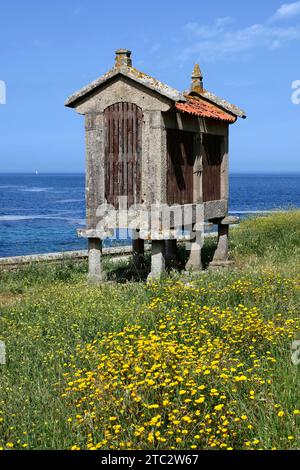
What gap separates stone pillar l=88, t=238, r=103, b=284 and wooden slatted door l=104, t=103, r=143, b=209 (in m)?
1.03

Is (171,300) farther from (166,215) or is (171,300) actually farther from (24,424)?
(24,424)

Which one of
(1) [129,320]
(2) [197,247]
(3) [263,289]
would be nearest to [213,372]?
(1) [129,320]

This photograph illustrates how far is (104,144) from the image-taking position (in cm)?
1226

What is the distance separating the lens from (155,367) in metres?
5.62

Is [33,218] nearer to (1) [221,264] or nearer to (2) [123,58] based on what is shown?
(1) [221,264]

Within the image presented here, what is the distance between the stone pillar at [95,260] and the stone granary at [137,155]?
2cm

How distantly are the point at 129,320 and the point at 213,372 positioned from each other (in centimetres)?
278

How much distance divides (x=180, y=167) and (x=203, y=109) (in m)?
1.98

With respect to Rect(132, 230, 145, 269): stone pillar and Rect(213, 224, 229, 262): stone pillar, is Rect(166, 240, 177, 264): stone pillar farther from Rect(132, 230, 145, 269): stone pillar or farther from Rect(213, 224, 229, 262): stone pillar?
Rect(213, 224, 229, 262): stone pillar

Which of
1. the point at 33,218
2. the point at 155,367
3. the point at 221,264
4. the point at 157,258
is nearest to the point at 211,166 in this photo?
the point at 221,264

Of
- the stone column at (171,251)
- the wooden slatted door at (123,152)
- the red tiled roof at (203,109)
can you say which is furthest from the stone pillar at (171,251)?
the wooden slatted door at (123,152)

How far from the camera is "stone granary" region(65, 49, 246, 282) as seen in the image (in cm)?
1175

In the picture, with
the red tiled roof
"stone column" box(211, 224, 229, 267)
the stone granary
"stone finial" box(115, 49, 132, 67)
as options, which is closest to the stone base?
"stone column" box(211, 224, 229, 267)

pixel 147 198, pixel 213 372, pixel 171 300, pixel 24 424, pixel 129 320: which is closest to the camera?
pixel 24 424
